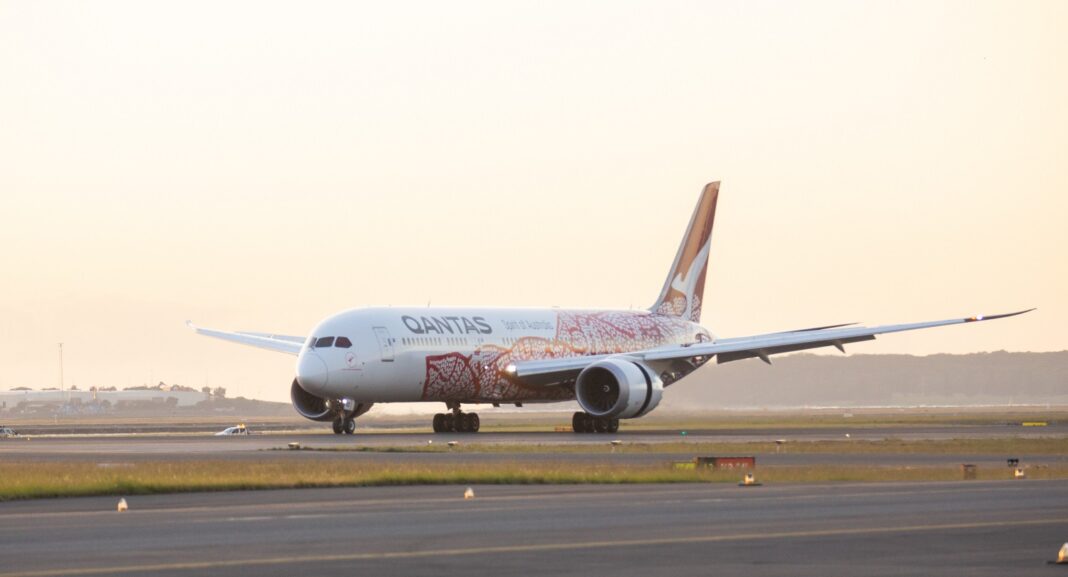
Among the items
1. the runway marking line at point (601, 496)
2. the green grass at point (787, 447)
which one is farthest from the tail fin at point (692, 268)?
the runway marking line at point (601, 496)

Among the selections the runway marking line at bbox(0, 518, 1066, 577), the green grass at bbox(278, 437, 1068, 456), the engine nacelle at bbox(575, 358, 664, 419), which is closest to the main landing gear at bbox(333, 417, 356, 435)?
the engine nacelle at bbox(575, 358, 664, 419)

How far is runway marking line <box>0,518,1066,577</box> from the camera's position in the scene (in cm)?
1619

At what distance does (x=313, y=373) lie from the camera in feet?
187

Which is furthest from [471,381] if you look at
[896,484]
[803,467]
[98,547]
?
[98,547]

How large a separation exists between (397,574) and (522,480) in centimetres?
1460

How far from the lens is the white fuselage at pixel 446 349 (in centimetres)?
5775

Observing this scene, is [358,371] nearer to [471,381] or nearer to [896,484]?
[471,381]

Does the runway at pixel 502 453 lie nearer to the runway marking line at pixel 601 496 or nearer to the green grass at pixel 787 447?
the green grass at pixel 787 447

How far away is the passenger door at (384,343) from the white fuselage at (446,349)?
0.03 meters

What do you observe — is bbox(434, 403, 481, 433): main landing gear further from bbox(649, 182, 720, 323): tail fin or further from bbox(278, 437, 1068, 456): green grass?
bbox(278, 437, 1068, 456): green grass

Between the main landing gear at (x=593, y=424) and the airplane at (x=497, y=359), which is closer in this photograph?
the airplane at (x=497, y=359)

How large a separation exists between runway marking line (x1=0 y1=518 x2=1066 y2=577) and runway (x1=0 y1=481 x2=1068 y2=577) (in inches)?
1.0

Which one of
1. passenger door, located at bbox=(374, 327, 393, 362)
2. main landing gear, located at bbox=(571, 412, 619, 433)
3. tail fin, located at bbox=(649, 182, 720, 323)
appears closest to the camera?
passenger door, located at bbox=(374, 327, 393, 362)

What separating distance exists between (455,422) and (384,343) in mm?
6352
